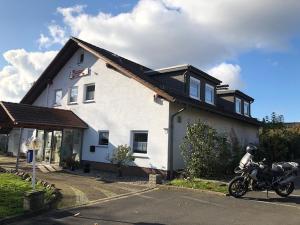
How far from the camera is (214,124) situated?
22.4 meters

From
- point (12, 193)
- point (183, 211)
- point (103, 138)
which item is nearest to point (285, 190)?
point (183, 211)

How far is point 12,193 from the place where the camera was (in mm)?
12172

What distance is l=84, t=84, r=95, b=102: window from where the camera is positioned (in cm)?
2291

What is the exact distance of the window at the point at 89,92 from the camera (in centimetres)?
2291

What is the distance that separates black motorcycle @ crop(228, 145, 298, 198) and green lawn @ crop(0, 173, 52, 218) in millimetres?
6288

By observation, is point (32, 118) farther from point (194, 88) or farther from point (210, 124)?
point (210, 124)

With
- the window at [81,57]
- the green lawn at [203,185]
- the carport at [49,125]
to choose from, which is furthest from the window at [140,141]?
the window at [81,57]

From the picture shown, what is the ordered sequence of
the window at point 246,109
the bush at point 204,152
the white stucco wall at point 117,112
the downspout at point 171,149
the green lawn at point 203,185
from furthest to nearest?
the window at point 246,109
the white stucco wall at point 117,112
the downspout at point 171,149
the bush at point 204,152
the green lawn at point 203,185

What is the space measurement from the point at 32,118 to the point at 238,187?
11.6 meters

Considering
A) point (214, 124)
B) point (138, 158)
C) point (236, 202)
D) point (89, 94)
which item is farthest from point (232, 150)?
point (89, 94)

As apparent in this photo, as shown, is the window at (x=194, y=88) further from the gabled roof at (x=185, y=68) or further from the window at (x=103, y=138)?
the window at (x=103, y=138)

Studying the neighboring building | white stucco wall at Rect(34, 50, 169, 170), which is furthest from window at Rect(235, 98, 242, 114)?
white stucco wall at Rect(34, 50, 169, 170)

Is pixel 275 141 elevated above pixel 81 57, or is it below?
below

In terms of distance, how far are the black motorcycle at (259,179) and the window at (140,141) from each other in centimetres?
710
